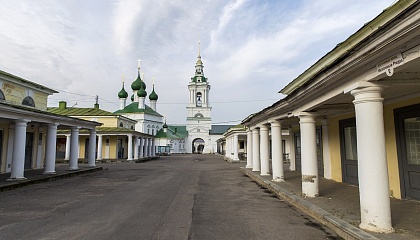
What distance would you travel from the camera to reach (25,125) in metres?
13.0

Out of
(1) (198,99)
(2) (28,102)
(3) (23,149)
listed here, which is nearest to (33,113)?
(3) (23,149)

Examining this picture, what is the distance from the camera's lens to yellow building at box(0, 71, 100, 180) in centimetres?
1267

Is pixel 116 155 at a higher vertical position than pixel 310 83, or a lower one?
lower

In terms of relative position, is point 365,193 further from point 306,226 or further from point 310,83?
point 310,83

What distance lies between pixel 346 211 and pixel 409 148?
9.63 ft

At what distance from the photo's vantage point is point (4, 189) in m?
10.8

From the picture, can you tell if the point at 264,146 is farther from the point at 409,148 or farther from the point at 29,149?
the point at 29,149

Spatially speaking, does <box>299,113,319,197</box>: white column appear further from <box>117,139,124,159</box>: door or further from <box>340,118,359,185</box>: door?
<box>117,139,124,159</box>: door

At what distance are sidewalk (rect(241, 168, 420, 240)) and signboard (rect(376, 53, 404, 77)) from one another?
2578 mm

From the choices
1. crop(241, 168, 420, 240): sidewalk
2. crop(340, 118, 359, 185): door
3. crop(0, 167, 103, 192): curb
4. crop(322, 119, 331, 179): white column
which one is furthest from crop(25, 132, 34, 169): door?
crop(340, 118, 359, 185): door

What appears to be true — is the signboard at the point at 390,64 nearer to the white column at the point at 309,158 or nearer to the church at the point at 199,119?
the white column at the point at 309,158

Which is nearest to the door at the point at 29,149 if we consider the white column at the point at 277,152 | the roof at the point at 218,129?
the white column at the point at 277,152

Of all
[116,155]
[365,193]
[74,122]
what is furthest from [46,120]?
[116,155]

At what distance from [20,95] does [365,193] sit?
18.1 meters
